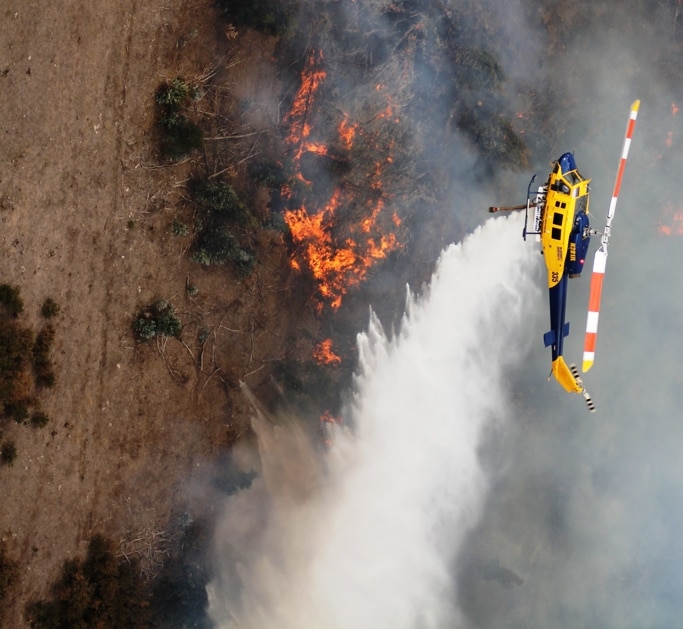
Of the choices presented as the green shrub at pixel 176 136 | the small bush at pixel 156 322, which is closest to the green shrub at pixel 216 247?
A: the small bush at pixel 156 322

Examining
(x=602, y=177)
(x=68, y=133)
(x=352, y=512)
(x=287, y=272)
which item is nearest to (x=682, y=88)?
(x=602, y=177)

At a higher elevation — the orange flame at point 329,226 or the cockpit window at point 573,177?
the orange flame at point 329,226

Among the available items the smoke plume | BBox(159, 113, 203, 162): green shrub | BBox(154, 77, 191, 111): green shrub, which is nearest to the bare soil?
BBox(154, 77, 191, 111): green shrub

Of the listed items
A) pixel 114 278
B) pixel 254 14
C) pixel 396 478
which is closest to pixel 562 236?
pixel 396 478

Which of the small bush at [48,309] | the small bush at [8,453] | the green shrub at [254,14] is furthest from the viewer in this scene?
the green shrub at [254,14]

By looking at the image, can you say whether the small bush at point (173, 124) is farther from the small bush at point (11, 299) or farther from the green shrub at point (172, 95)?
the small bush at point (11, 299)

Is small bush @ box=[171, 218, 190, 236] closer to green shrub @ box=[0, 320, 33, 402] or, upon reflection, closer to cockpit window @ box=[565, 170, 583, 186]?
green shrub @ box=[0, 320, 33, 402]

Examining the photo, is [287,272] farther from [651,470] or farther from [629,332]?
[651,470]

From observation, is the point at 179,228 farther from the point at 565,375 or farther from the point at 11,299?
the point at 565,375
